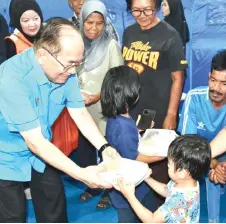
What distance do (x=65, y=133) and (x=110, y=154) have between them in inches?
32.5

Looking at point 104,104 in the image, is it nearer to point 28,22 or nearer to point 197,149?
point 197,149

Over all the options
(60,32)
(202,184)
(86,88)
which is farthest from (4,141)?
(202,184)

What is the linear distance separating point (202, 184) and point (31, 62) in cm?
168

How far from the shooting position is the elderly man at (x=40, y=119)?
1.63m

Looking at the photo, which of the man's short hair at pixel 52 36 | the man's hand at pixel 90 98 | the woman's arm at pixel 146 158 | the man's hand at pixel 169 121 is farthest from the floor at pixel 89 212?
the man's short hair at pixel 52 36

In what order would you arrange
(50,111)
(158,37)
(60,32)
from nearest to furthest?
(60,32) → (50,111) → (158,37)

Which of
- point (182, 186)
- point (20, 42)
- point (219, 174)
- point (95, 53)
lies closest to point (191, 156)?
point (182, 186)

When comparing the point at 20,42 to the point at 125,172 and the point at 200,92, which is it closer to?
the point at 200,92

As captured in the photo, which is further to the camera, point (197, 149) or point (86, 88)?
point (86, 88)

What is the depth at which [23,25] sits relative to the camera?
2.81 m

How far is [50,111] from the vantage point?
1.86 m

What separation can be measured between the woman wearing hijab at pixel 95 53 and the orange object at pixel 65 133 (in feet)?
0.49

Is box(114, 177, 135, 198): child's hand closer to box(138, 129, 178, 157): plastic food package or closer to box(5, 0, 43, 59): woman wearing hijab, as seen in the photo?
box(138, 129, 178, 157): plastic food package

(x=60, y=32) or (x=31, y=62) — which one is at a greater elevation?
(x=60, y=32)
